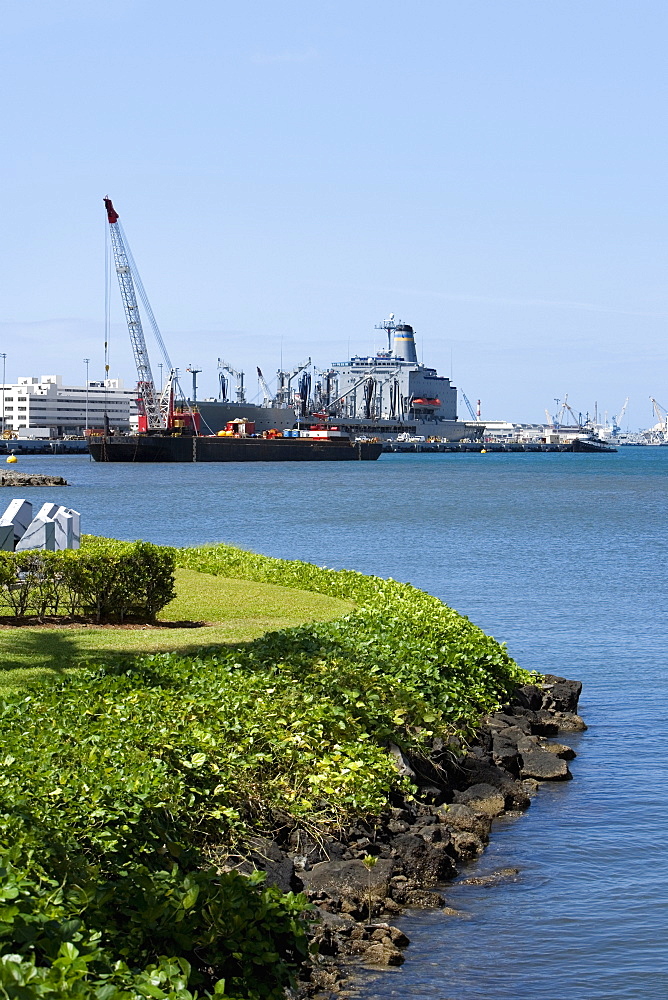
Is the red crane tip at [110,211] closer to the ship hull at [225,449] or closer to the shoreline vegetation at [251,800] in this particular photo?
the ship hull at [225,449]

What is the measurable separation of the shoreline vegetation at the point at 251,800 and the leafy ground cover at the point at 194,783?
0.6 inches

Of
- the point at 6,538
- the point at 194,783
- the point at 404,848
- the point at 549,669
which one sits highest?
the point at 6,538

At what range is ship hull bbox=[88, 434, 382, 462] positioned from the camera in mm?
125125

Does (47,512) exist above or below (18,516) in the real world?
above

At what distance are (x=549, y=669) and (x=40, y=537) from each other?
27.4 ft

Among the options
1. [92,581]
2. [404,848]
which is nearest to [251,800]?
[404,848]

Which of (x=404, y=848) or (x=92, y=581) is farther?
(x=92, y=581)

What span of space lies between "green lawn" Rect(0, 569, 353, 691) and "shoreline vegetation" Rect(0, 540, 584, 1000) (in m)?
0.54

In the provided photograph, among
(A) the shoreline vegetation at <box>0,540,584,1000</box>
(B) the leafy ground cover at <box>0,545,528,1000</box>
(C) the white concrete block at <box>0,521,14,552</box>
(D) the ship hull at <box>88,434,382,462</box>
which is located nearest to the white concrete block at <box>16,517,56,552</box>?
(C) the white concrete block at <box>0,521,14,552</box>

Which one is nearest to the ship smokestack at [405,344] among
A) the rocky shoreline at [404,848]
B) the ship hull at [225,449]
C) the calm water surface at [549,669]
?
the ship hull at [225,449]

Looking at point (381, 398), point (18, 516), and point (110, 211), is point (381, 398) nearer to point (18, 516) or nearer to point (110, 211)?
point (110, 211)

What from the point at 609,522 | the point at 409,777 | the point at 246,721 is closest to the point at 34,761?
the point at 246,721

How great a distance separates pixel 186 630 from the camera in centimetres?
1492

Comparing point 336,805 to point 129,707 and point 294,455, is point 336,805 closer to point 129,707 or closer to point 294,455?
point 129,707
